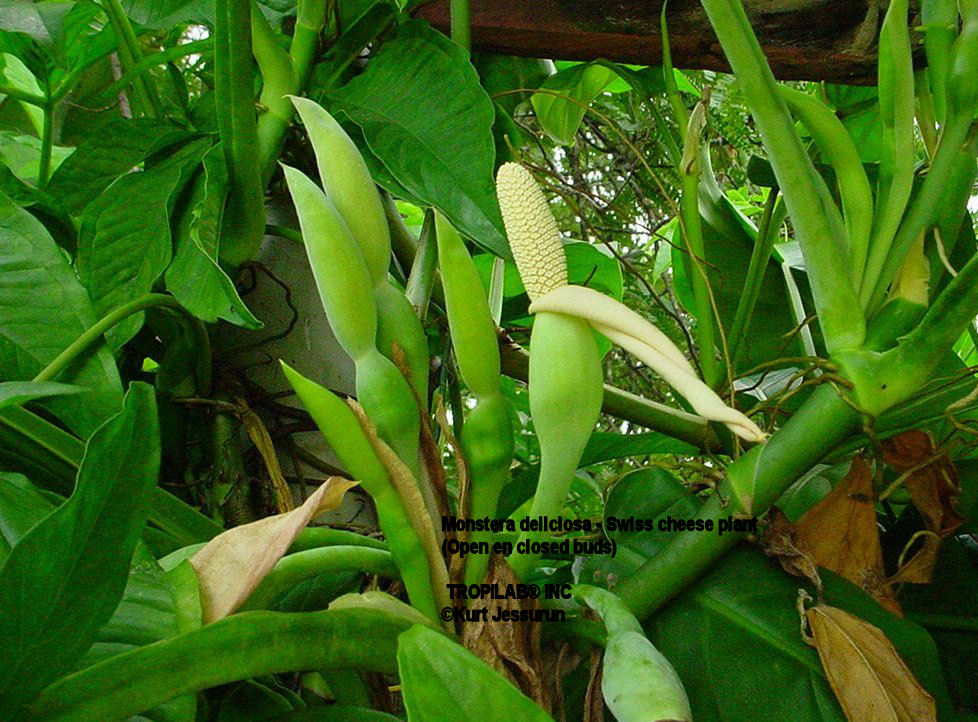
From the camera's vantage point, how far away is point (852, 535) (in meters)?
0.45

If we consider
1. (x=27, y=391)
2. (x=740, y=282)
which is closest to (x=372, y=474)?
(x=27, y=391)

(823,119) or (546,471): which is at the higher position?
(823,119)

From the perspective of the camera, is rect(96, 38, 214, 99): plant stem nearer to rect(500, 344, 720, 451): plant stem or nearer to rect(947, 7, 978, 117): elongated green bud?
rect(500, 344, 720, 451): plant stem

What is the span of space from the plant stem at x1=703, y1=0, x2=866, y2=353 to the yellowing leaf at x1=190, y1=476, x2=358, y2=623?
9.2 inches

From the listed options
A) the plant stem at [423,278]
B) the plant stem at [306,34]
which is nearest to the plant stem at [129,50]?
the plant stem at [306,34]

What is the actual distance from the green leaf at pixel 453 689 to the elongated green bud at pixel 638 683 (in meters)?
0.02

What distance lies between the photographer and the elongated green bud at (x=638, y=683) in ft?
0.77

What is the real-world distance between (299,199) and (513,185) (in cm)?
8

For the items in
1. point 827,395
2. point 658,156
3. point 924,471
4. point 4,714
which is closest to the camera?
point 4,714

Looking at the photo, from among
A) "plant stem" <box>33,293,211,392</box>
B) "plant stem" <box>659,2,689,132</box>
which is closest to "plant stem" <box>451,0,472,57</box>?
"plant stem" <box>659,2,689,132</box>

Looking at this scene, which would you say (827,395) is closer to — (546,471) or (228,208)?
(546,471)

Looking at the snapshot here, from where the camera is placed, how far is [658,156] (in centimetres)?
128

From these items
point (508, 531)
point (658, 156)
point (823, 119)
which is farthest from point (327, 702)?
point (658, 156)

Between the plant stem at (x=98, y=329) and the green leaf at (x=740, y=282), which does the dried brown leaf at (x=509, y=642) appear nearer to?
the plant stem at (x=98, y=329)
